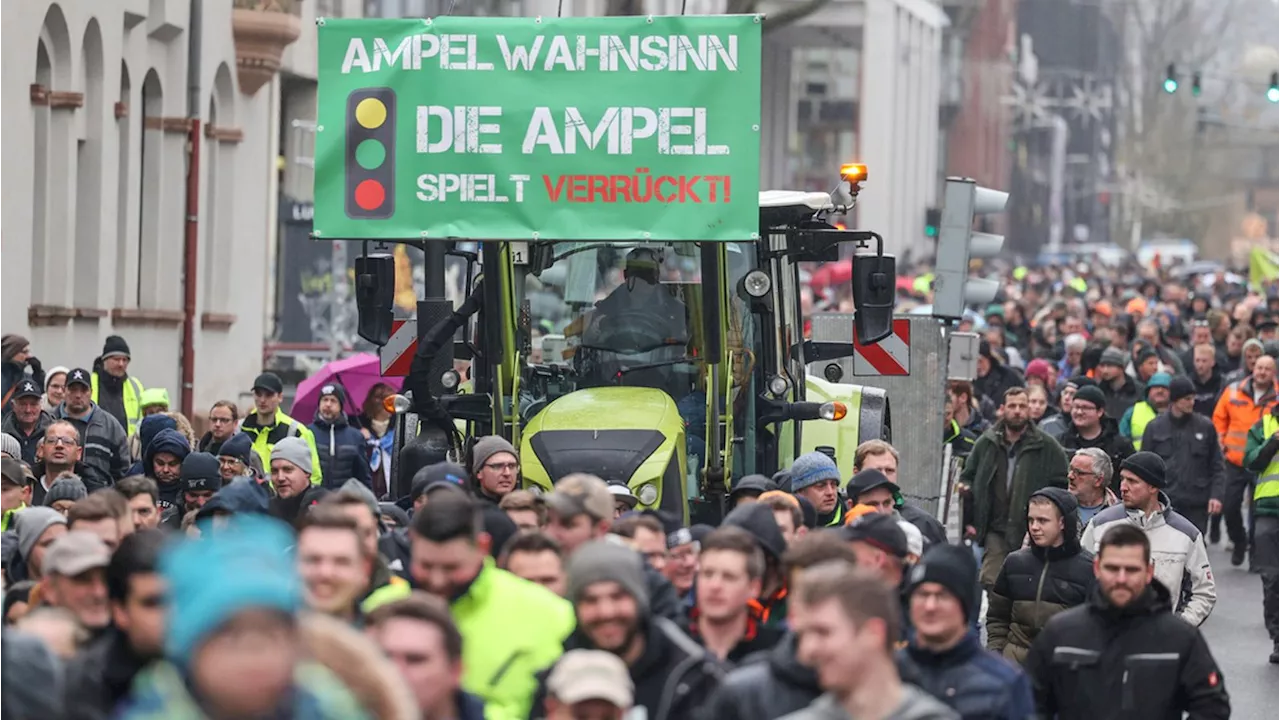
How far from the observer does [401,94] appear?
1207 cm

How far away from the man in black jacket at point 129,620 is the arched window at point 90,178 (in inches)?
697

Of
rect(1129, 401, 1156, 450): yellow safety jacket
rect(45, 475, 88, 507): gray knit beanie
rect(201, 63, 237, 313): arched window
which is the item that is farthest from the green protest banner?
rect(201, 63, 237, 313): arched window

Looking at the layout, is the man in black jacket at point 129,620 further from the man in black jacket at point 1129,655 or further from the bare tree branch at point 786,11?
the bare tree branch at point 786,11

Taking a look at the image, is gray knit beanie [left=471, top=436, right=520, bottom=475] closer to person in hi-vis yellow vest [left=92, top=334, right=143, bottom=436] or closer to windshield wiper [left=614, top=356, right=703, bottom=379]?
windshield wiper [left=614, top=356, right=703, bottom=379]

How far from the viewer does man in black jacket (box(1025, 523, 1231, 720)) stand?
877cm

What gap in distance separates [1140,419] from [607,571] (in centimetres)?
1334

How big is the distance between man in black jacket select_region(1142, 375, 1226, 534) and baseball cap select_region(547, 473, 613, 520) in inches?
421

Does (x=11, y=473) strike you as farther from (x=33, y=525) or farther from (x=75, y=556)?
(x=75, y=556)

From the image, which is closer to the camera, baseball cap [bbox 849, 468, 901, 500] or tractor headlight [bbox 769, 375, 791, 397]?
baseball cap [bbox 849, 468, 901, 500]

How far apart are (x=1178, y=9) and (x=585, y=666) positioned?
120698mm

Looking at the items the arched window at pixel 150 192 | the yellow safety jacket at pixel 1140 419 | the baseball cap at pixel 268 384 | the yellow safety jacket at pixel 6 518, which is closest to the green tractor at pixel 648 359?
the yellow safety jacket at pixel 6 518

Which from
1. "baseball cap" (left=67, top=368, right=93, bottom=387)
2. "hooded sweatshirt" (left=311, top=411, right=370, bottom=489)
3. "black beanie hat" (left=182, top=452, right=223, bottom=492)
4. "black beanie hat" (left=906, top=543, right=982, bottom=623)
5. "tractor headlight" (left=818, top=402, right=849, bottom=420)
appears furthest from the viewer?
"hooded sweatshirt" (left=311, top=411, right=370, bottom=489)

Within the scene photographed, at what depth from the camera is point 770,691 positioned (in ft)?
22.4

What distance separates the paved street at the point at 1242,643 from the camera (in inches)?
576
